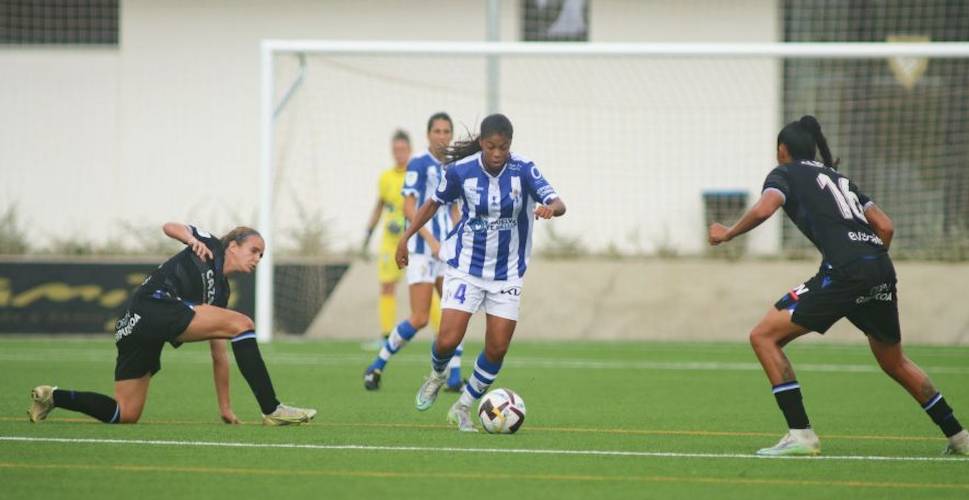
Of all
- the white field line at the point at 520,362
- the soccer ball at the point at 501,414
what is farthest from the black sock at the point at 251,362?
the white field line at the point at 520,362

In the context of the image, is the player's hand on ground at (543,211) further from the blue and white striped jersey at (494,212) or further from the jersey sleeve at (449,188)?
the jersey sleeve at (449,188)

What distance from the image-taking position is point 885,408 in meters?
11.9

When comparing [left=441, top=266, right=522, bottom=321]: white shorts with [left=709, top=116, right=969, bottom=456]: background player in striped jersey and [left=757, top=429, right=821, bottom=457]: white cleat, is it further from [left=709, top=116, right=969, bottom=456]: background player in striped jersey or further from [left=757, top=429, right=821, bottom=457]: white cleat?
[left=757, top=429, right=821, bottom=457]: white cleat

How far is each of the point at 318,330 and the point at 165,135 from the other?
20.1ft

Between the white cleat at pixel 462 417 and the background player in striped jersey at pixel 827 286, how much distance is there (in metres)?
2.12

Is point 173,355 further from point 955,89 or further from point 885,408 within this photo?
point 955,89

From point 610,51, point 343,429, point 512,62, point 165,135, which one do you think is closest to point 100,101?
point 165,135

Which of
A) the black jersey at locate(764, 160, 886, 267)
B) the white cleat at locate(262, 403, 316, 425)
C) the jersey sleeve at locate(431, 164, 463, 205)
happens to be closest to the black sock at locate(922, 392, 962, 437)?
the black jersey at locate(764, 160, 886, 267)

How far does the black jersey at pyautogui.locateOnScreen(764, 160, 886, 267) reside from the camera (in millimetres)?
8531

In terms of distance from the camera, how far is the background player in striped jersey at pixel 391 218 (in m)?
16.1

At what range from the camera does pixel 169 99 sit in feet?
81.1

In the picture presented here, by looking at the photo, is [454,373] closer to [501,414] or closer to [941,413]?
[501,414]

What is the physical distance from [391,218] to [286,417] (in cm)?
647

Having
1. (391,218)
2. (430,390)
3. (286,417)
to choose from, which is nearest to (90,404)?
(286,417)
